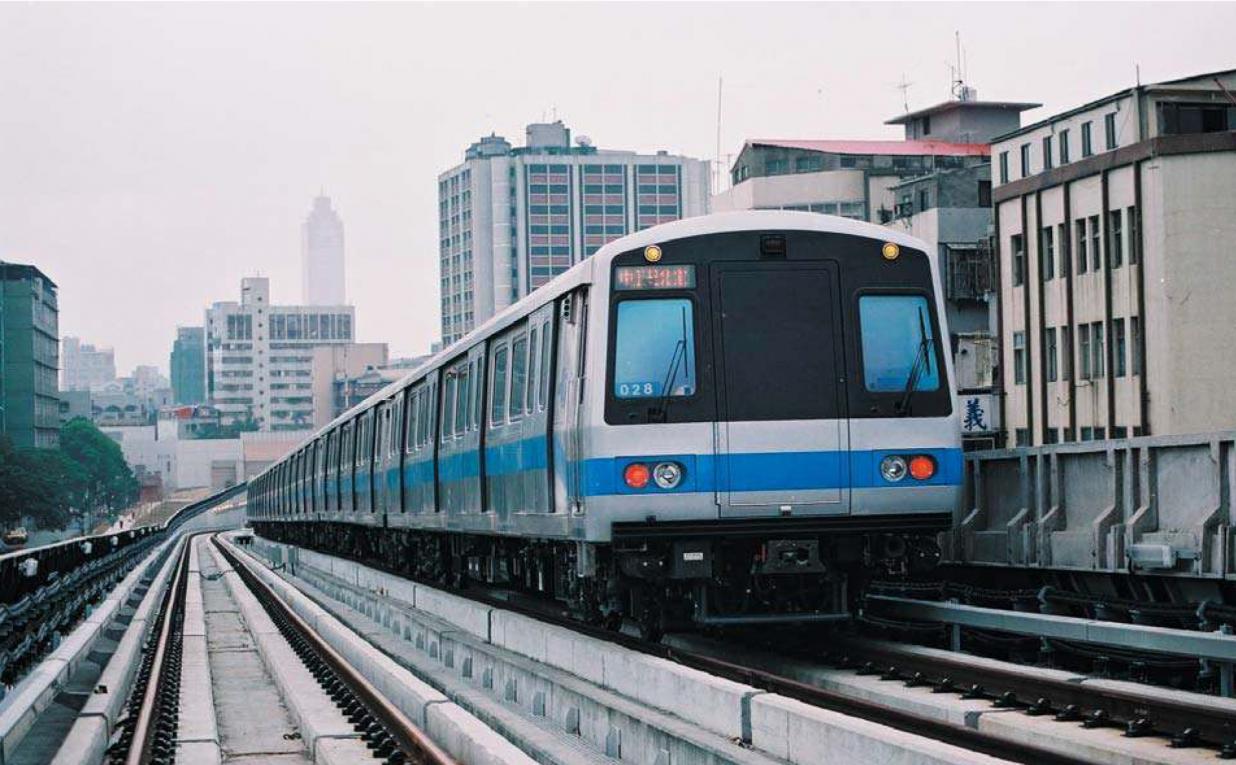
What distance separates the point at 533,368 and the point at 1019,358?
40.8m

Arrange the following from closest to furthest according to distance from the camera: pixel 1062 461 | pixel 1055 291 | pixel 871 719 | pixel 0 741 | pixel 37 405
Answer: pixel 0 741, pixel 871 719, pixel 1062 461, pixel 1055 291, pixel 37 405

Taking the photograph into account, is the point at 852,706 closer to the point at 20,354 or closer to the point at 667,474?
the point at 667,474

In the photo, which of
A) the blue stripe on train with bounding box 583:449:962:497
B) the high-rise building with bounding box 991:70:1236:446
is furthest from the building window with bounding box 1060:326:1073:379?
the blue stripe on train with bounding box 583:449:962:497

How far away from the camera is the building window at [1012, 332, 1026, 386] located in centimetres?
5544

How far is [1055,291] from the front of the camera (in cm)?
5344

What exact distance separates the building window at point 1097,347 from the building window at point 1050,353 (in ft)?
7.33

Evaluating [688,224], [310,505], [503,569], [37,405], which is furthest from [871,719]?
[37,405]

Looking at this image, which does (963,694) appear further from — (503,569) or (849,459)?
(503,569)

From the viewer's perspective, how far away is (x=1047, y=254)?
54.2 meters

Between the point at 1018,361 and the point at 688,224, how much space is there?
42.8 m

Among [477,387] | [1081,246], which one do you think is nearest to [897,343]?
[477,387]

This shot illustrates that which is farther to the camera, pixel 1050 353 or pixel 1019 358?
pixel 1019 358

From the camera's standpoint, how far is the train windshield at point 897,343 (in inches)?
558

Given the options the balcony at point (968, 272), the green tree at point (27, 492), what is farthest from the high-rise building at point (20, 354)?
the balcony at point (968, 272)
